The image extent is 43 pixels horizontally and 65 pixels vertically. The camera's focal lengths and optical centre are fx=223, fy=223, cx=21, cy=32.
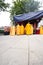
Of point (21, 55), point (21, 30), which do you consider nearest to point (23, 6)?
point (21, 30)

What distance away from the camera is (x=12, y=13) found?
50125 millimetres

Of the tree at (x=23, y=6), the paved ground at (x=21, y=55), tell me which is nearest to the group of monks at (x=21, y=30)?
the paved ground at (x=21, y=55)

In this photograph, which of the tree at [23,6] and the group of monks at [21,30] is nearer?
the group of monks at [21,30]

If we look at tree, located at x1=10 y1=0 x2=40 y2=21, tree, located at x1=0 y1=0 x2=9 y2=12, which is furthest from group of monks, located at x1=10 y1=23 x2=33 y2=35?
tree, located at x1=10 y1=0 x2=40 y2=21

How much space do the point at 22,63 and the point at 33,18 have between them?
21819mm

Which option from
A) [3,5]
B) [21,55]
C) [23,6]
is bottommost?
[21,55]

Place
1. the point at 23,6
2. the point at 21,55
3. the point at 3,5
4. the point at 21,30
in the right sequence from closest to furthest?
the point at 21,55
the point at 21,30
the point at 3,5
the point at 23,6

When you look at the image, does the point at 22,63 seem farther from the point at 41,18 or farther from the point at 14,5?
the point at 14,5

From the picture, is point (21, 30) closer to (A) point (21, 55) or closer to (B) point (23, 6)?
(A) point (21, 55)

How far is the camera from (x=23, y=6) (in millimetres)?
48906

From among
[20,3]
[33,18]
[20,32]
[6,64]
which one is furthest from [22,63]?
[20,3]

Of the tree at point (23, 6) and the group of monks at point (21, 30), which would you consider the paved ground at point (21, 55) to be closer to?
the group of monks at point (21, 30)

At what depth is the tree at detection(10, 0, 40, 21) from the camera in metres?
48.5

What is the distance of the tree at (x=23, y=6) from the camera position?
4846 cm
